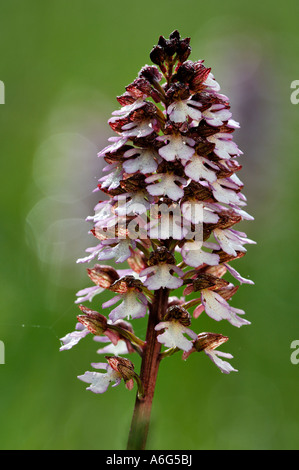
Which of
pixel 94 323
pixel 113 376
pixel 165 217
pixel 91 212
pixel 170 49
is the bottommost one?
pixel 113 376

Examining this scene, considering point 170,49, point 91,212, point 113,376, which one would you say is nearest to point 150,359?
point 113,376

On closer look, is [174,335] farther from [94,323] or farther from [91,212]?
[91,212]

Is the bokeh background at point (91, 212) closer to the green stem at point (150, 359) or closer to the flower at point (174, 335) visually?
the green stem at point (150, 359)

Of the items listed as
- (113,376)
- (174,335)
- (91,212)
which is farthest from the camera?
(91,212)

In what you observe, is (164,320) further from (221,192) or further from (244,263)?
(244,263)

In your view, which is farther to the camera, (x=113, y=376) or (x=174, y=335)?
(x=113, y=376)

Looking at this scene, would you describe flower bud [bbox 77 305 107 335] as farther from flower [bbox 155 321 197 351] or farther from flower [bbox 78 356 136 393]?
→ flower [bbox 155 321 197 351]

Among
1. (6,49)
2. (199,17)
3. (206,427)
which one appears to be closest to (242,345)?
(206,427)

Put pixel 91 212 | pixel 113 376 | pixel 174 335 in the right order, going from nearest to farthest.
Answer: pixel 174 335 < pixel 113 376 < pixel 91 212
